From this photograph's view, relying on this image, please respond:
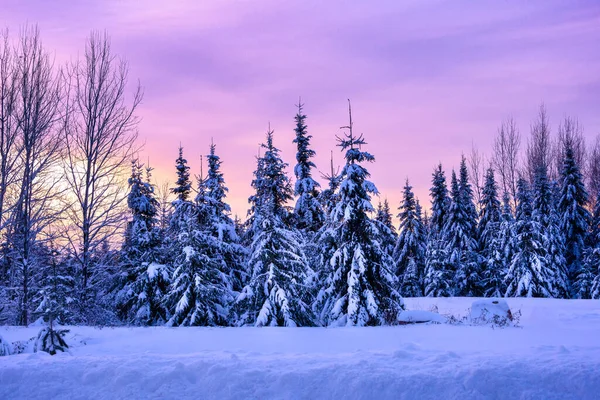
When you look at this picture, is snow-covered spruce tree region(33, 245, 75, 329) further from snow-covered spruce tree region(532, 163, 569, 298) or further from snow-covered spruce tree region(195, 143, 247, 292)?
snow-covered spruce tree region(532, 163, 569, 298)

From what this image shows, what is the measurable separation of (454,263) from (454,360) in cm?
3327

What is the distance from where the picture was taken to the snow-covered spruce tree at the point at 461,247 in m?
37.1

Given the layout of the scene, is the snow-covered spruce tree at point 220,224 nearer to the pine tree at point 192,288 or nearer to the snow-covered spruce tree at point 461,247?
the pine tree at point 192,288

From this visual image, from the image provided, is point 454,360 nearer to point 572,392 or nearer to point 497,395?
point 497,395

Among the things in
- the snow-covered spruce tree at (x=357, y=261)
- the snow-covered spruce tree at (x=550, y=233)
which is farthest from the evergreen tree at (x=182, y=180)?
the snow-covered spruce tree at (x=550, y=233)

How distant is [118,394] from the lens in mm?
6465

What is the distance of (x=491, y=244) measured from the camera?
3691 centimetres

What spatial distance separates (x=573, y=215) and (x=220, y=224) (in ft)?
102

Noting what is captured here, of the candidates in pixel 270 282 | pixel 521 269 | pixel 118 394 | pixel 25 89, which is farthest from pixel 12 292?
pixel 521 269

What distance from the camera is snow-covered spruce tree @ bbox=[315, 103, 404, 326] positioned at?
661 inches

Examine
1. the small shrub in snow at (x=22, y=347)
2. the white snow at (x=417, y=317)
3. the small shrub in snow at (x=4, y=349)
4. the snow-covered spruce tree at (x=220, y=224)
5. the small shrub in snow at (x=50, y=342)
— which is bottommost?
the white snow at (x=417, y=317)

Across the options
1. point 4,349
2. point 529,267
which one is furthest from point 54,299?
point 529,267

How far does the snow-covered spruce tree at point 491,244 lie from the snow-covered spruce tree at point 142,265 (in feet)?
88.6

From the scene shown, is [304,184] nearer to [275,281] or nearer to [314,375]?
[275,281]
